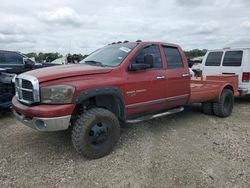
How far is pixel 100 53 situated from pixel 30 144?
234 centimetres

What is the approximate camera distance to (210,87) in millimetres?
6707

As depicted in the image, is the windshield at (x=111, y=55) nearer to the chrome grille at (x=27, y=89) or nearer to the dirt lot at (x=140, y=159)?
the chrome grille at (x=27, y=89)

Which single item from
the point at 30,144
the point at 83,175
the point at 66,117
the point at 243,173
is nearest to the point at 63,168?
the point at 83,175

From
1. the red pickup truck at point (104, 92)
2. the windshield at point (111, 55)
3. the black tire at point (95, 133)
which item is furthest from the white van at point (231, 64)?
the black tire at point (95, 133)

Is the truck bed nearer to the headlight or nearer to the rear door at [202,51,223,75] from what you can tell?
the rear door at [202,51,223,75]

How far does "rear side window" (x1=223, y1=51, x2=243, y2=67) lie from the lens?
8891mm

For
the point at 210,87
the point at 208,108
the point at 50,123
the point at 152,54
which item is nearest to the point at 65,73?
the point at 50,123

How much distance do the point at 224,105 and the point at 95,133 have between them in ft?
14.6

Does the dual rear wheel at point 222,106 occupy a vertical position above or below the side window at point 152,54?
below

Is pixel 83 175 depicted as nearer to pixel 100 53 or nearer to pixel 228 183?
pixel 228 183

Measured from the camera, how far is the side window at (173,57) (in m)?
5.58

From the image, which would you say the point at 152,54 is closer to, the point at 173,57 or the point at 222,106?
the point at 173,57

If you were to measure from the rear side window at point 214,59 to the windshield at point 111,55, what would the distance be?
17.8ft

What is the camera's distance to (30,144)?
488cm
